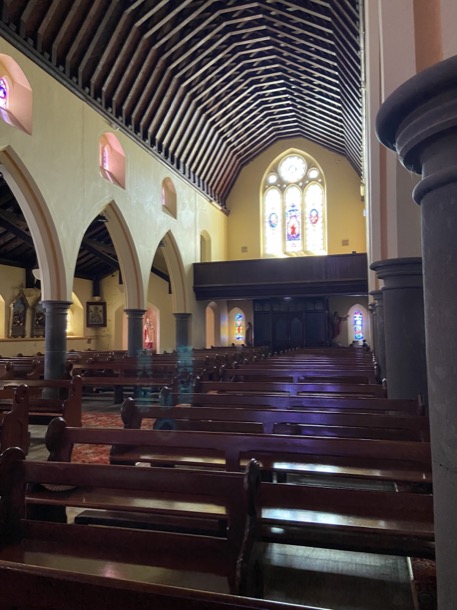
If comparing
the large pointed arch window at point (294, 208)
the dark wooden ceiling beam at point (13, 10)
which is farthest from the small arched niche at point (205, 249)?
the dark wooden ceiling beam at point (13, 10)

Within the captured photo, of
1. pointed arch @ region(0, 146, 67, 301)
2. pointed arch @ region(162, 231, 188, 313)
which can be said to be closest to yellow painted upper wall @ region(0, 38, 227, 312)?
pointed arch @ region(0, 146, 67, 301)

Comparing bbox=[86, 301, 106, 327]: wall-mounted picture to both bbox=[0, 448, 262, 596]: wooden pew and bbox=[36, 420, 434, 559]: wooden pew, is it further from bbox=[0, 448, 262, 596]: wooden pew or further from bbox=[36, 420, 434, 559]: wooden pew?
bbox=[0, 448, 262, 596]: wooden pew

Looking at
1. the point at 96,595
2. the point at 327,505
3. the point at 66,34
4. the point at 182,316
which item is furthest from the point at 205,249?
the point at 96,595

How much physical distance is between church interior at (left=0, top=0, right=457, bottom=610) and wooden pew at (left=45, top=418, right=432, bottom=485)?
485 millimetres

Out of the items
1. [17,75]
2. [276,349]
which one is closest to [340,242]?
[276,349]

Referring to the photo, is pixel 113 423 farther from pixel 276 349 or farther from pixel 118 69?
pixel 276 349

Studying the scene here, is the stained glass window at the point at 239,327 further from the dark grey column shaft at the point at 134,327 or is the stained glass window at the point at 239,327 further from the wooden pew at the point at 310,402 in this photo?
the wooden pew at the point at 310,402

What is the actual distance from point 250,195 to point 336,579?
20072 mm

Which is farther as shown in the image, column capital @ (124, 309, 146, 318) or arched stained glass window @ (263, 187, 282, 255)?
arched stained glass window @ (263, 187, 282, 255)

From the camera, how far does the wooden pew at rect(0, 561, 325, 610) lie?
117 centimetres

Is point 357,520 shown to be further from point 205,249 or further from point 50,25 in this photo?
point 205,249

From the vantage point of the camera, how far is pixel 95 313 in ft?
66.2

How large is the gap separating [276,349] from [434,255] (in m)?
19.8

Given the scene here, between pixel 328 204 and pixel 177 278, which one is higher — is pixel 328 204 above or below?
above
